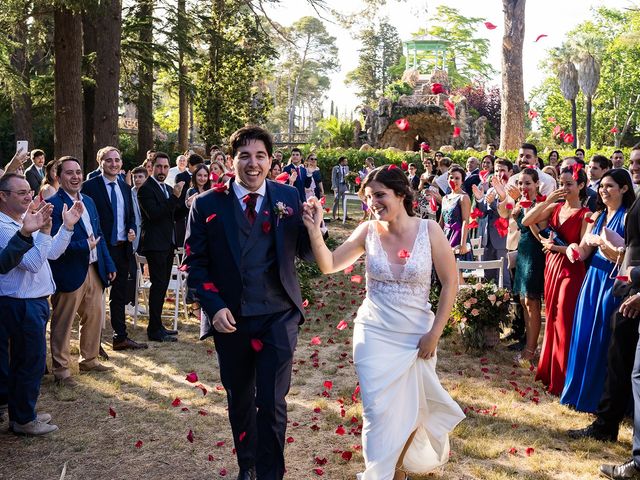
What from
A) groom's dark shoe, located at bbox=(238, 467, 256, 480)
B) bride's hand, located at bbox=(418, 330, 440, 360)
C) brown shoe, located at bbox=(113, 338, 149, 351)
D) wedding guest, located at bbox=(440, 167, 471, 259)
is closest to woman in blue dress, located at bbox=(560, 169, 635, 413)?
bride's hand, located at bbox=(418, 330, 440, 360)

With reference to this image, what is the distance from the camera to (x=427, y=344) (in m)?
4.27

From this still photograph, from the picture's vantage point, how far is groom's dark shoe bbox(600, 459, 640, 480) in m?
4.58

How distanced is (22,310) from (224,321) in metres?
2.22

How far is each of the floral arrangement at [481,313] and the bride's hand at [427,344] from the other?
142 inches

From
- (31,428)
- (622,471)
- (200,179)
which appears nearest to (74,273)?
(31,428)

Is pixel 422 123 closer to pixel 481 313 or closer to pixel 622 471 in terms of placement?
pixel 481 313

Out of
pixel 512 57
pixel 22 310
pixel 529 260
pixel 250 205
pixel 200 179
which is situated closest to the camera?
pixel 250 205

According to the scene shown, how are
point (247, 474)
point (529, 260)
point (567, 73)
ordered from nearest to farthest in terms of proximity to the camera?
point (247, 474), point (529, 260), point (567, 73)

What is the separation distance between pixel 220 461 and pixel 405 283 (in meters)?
1.97

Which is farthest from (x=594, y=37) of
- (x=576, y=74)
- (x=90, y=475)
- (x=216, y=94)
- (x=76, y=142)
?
(x=90, y=475)

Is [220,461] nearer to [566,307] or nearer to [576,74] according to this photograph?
[566,307]

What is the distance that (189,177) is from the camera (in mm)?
10680

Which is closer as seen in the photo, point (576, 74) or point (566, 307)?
point (566, 307)

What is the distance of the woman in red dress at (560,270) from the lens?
6441 mm
